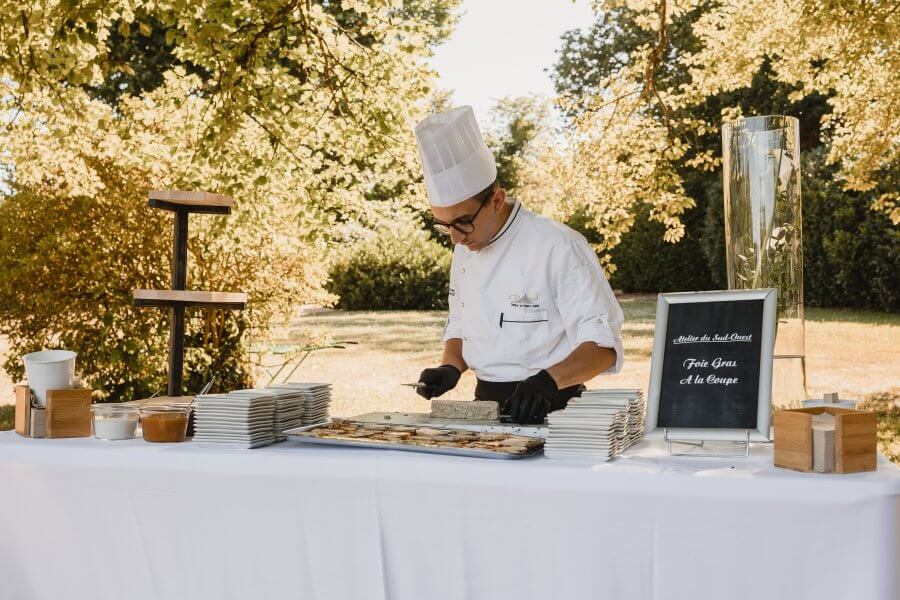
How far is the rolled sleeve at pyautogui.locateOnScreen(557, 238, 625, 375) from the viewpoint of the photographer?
269 cm

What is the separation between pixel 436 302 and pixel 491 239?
15038 millimetres

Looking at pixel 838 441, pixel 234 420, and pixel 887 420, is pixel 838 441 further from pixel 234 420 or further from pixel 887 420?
pixel 887 420

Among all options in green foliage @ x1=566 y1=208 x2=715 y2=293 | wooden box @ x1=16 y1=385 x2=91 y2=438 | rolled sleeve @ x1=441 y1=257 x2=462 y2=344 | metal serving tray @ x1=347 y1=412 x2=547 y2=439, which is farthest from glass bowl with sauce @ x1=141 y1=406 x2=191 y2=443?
green foliage @ x1=566 y1=208 x2=715 y2=293

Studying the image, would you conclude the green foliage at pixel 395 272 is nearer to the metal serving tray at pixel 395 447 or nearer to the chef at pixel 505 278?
the chef at pixel 505 278

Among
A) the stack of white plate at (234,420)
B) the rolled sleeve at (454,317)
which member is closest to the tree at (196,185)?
the rolled sleeve at (454,317)

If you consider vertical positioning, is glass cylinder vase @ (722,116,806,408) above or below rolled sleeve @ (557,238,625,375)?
above

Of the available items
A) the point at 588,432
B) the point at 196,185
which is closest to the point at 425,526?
the point at 588,432

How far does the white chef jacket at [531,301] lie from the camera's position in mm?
2801

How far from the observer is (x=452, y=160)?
288cm

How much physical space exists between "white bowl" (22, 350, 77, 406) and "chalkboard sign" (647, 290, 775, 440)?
146cm

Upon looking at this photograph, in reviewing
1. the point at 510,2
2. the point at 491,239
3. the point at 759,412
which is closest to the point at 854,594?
the point at 759,412

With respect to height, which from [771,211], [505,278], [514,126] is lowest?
[505,278]

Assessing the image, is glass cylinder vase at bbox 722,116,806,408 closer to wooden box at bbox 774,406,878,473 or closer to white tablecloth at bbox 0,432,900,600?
white tablecloth at bbox 0,432,900,600

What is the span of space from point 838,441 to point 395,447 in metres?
0.90
